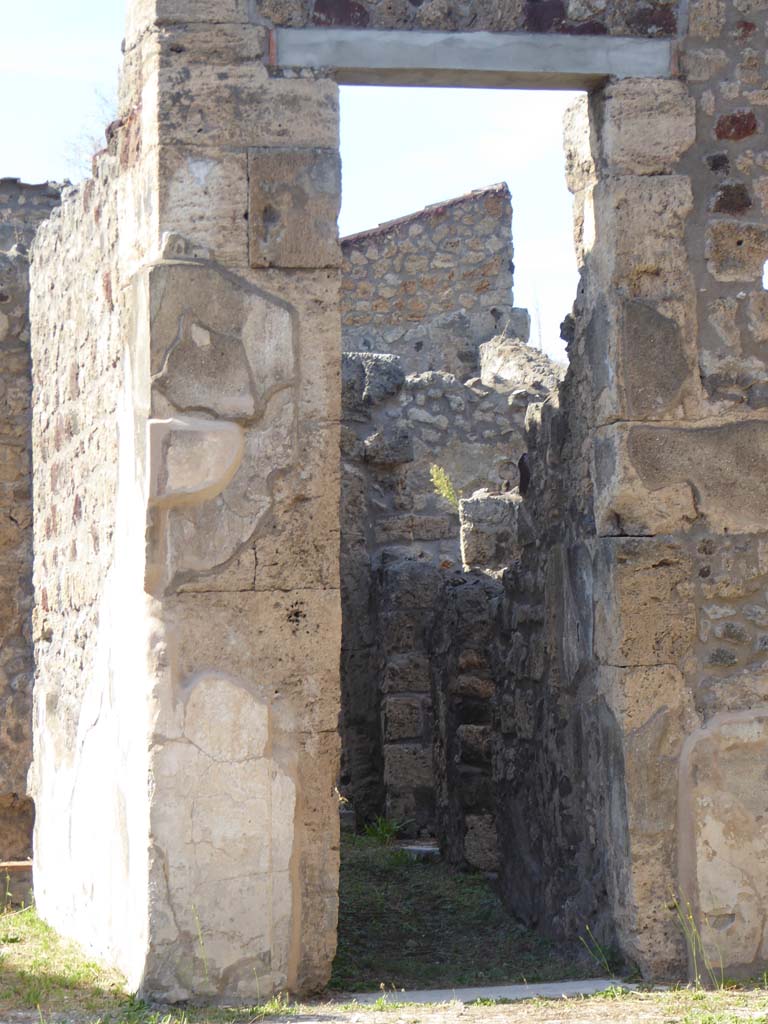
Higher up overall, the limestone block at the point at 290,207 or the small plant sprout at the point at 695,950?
the limestone block at the point at 290,207

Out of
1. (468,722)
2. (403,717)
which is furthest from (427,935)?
(403,717)

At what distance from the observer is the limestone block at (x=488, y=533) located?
7383 mm

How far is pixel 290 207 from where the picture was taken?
4.16m

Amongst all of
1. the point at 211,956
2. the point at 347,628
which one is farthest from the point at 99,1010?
the point at 347,628

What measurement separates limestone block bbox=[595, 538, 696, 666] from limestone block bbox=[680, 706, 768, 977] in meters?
0.28

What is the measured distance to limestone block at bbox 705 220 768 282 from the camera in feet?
14.4

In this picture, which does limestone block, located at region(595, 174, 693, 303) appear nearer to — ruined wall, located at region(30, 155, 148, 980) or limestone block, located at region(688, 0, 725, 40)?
limestone block, located at region(688, 0, 725, 40)

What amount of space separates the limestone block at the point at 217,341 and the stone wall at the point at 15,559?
2148 millimetres

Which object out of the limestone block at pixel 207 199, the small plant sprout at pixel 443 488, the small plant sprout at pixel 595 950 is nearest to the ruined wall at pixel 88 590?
the limestone block at pixel 207 199

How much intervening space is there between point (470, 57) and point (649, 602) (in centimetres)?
170

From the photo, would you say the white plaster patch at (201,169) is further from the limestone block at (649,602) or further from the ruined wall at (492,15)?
the limestone block at (649,602)

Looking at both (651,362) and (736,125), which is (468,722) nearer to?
(651,362)

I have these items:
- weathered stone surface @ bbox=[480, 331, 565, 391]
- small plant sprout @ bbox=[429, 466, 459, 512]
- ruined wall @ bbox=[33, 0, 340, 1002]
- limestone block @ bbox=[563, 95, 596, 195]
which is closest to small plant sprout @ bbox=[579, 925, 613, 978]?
ruined wall @ bbox=[33, 0, 340, 1002]

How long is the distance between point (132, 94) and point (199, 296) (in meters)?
0.75
